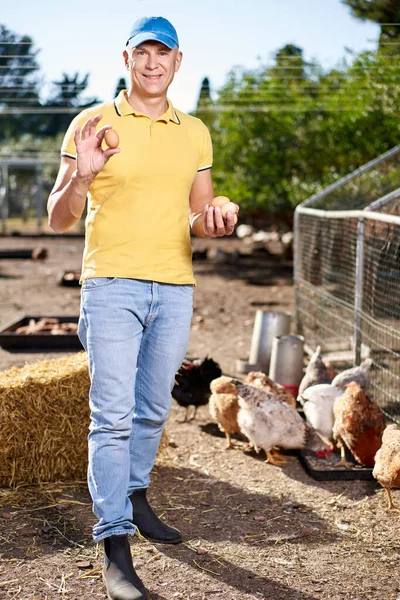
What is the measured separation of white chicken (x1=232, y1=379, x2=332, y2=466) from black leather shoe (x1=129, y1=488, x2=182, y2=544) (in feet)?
3.84

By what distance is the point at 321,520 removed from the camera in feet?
11.6

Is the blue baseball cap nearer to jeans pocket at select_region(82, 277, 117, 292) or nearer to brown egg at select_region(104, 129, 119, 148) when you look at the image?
brown egg at select_region(104, 129, 119, 148)

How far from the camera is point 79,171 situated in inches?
99.5

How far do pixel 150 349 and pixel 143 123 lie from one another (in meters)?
0.86

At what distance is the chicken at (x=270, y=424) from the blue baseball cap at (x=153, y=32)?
7.27ft

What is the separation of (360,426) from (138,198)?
2069 millimetres

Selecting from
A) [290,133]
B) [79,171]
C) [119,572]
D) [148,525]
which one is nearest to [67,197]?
[79,171]

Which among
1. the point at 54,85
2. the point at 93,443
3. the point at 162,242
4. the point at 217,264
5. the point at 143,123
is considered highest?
the point at 54,85

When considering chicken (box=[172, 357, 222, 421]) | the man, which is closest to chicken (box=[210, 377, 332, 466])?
chicken (box=[172, 357, 222, 421])

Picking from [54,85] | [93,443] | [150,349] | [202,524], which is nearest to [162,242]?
[150,349]

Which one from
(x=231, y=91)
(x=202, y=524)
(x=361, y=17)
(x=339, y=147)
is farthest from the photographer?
(x=231, y=91)

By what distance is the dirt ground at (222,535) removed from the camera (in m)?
2.82

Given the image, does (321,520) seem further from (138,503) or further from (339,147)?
(339,147)

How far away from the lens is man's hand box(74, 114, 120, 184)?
251 cm
